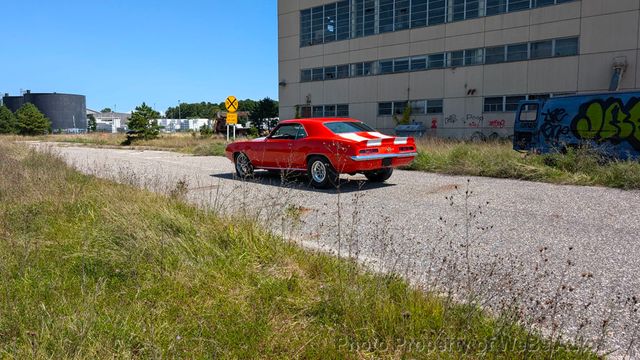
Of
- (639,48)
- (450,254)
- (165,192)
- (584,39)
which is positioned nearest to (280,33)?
(584,39)

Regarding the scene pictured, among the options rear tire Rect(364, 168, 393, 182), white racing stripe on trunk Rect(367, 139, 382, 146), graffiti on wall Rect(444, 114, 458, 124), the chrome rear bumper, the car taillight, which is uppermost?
graffiti on wall Rect(444, 114, 458, 124)

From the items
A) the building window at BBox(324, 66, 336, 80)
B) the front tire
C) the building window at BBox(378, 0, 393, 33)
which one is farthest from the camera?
the building window at BBox(324, 66, 336, 80)

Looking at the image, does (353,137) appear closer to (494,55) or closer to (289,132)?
(289,132)

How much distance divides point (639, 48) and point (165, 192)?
28512mm

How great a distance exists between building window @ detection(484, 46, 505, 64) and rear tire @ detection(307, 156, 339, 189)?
25811 millimetres

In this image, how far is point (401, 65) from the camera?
37.3m

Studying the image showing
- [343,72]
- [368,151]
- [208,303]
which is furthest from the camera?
[343,72]

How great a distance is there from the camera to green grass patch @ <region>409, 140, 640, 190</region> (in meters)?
10.5

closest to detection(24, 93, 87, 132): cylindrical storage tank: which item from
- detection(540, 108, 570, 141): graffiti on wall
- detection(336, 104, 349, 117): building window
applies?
detection(336, 104, 349, 117): building window

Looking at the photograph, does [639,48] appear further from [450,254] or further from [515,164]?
[450,254]

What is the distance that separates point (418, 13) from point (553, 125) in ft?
81.7

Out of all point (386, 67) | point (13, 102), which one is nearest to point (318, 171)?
point (386, 67)

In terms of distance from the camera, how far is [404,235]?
20.3ft

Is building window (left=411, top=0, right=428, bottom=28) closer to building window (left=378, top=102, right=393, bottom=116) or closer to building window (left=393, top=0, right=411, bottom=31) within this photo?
building window (left=393, top=0, right=411, bottom=31)
